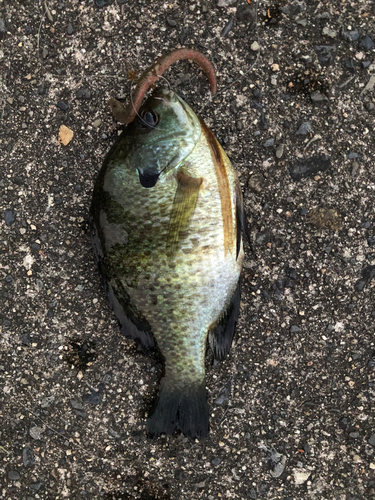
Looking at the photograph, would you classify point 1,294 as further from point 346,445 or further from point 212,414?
point 346,445

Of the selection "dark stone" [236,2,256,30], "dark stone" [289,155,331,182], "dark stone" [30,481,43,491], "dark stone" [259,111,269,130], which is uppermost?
"dark stone" [236,2,256,30]

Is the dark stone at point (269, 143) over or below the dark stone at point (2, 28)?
below

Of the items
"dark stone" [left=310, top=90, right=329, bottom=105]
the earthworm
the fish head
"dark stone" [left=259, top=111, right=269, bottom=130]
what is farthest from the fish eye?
"dark stone" [left=310, top=90, right=329, bottom=105]

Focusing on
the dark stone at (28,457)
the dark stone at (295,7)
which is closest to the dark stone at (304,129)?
the dark stone at (295,7)

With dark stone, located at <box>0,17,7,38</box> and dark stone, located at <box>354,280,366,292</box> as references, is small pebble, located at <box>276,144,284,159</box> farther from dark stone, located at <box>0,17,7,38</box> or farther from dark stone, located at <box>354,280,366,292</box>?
dark stone, located at <box>0,17,7,38</box>

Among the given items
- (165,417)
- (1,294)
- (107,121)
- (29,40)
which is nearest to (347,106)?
(107,121)

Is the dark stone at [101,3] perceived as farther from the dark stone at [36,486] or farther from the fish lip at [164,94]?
the dark stone at [36,486]
